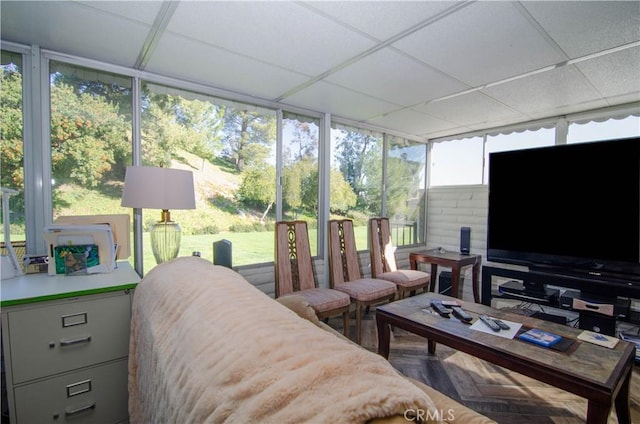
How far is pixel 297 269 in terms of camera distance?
281 cm

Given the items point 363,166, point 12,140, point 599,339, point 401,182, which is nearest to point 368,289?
point 599,339

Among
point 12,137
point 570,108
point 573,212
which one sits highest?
point 570,108

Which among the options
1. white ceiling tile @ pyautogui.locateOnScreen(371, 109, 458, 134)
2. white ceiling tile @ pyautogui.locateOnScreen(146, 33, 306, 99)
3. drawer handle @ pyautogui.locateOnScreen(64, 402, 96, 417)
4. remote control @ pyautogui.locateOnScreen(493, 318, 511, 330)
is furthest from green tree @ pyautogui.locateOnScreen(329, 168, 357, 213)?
drawer handle @ pyautogui.locateOnScreen(64, 402, 96, 417)

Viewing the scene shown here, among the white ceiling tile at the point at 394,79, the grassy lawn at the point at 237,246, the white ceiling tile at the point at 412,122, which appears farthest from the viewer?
the white ceiling tile at the point at 412,122

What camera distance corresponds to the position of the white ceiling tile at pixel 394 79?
204 cm

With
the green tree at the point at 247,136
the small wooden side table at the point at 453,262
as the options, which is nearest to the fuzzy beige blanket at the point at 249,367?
the green tree at the point at 247,136

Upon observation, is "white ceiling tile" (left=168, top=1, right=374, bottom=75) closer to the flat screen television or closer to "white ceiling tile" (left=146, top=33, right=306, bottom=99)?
"white ceiling tile" (left=146, top=33, right=306, bottom=99)

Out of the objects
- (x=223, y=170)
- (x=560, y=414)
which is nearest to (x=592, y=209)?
(x=560, y=414)

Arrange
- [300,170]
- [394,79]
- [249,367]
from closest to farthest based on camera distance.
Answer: [249,367] → [394,79] → [300,170]

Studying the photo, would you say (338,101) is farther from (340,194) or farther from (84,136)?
(84,136)

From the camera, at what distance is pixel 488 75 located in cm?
221

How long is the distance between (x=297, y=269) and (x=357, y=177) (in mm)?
1518

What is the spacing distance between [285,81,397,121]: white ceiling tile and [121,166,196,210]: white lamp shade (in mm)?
1423

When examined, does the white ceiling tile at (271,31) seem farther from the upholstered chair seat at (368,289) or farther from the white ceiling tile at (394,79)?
the upholstered chair seat at (368,289)
